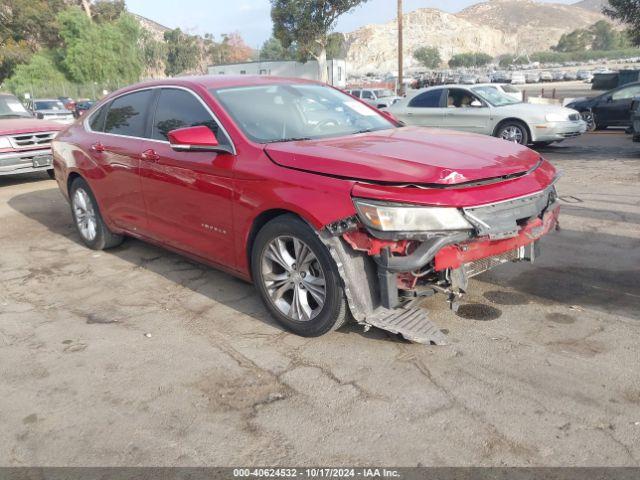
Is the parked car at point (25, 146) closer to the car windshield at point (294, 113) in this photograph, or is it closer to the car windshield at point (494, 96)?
the car windshield at point (294, 113)

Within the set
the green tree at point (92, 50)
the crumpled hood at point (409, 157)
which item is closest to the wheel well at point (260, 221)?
the crumpled hood at point (409, 157)

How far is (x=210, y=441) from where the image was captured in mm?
2840

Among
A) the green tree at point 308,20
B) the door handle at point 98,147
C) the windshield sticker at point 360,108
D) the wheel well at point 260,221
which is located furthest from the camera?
the green tree at point 308,20

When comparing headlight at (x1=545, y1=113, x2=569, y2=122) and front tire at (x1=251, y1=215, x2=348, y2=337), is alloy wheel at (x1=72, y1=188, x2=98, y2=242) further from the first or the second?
headlight at (x1=545, y1=113, x2=569, y2=122)

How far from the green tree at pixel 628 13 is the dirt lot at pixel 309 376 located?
22530 mm

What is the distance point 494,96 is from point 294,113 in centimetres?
972

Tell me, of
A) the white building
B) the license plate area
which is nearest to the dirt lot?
the license plate area

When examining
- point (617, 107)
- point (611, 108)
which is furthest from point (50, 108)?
point (617, 107)

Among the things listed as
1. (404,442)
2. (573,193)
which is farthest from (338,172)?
(573,193)

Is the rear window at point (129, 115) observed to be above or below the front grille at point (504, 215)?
above

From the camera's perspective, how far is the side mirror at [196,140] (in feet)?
13.2

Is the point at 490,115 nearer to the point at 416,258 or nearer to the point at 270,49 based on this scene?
the point at 416,258

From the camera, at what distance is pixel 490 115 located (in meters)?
12.5

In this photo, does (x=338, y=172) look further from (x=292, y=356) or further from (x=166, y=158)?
(x=166, y=158)
